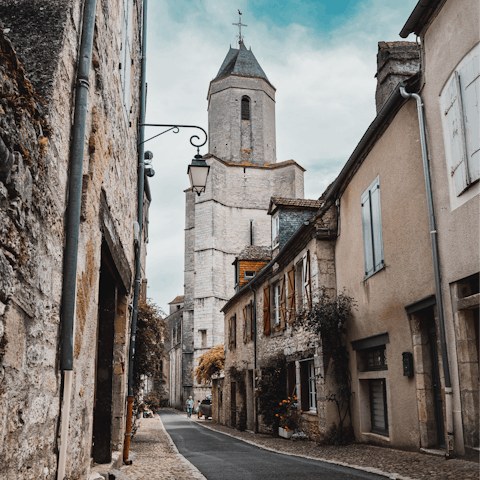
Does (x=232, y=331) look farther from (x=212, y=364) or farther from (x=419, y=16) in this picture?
(x=419, y=16)

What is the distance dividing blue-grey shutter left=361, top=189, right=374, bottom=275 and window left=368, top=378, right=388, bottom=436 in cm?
187

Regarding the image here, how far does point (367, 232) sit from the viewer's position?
8750mm

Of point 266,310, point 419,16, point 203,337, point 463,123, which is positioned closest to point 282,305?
point 266,310

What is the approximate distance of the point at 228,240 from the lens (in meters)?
36.4

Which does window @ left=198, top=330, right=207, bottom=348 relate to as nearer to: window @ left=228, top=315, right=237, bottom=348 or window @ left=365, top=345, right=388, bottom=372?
window @ left=228, top=315, right=237, bottom=348

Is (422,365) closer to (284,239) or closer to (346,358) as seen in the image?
(346,358)

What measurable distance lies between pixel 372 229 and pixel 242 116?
108 feet

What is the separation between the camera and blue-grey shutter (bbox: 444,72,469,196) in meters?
5.61

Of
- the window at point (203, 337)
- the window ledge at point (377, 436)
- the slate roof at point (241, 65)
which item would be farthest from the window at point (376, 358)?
the slate roof at point (241, 65)

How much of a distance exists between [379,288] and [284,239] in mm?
6847

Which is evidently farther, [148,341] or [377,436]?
[148,341]

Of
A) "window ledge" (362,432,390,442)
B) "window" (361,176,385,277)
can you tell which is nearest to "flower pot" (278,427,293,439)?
"window ledge" (362,432,390,442)

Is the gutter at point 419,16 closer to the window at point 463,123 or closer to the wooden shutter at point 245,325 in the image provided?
the window at point 463,123

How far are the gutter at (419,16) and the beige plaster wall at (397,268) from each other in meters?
0.94
